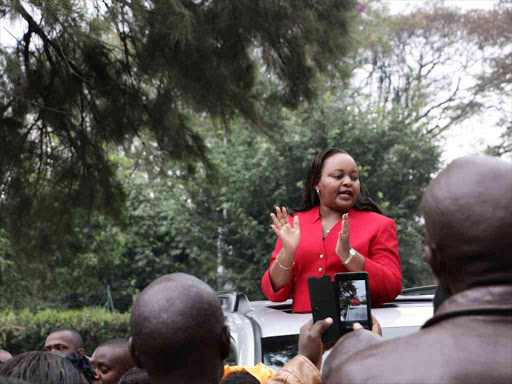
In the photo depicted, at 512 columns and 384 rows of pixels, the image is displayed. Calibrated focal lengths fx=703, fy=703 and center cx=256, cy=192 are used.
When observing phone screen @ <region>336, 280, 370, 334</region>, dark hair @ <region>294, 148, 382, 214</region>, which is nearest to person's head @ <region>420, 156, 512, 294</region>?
phone screen @ <region>336, 280, 370, 334</region>

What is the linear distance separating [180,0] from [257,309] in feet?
10.9

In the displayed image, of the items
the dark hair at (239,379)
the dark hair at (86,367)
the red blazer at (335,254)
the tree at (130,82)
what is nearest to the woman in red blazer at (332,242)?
the red blazer at (335,254)

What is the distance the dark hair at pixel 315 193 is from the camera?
12.3 feet

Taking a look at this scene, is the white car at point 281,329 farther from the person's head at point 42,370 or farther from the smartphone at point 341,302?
the person's head at point 42,370

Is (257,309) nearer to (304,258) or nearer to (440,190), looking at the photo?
(304,258)

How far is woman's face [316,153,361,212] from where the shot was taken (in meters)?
3.65

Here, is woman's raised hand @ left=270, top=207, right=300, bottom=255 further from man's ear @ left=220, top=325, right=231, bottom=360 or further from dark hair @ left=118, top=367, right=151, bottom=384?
man's ear @ left=220, top=325, right=231, bottom=360

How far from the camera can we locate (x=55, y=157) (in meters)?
7.39

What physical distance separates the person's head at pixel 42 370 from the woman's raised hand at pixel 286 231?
4.94ft

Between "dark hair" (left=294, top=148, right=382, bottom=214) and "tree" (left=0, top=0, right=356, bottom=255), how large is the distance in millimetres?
2556

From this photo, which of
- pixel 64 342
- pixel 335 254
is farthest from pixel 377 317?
pixel 64 342

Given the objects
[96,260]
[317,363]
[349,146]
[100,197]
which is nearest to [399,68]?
[349,146]

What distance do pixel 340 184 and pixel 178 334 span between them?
80.6 inches

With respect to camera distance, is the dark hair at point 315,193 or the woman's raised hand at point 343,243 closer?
the woman's raised hand at point 343,243
